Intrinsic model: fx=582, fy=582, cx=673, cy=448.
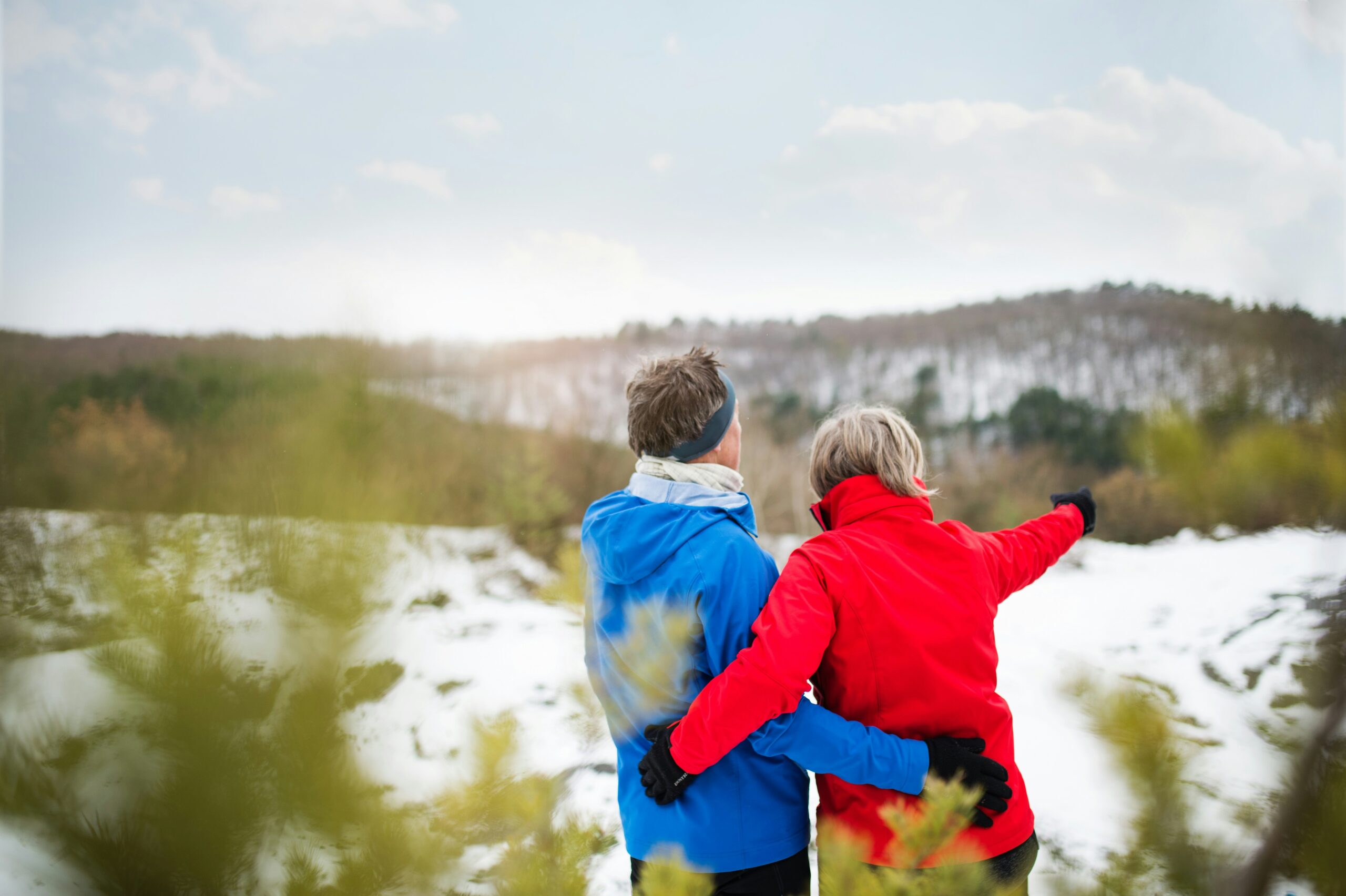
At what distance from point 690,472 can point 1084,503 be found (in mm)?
1187

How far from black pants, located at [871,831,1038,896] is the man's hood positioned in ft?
2.54

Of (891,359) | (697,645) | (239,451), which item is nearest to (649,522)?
(697,645)

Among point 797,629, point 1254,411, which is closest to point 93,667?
point 797,629

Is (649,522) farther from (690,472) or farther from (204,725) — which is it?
(204,725)

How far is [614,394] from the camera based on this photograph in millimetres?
14617

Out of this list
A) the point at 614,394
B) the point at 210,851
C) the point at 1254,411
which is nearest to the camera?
the point at 210,851

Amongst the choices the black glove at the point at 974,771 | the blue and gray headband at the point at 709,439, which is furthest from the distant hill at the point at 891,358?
the black glove at the point at 974,771

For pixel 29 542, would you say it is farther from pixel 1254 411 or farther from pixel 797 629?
pixel 1254 411

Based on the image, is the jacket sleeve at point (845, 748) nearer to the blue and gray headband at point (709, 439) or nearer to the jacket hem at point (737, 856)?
the jacket hem at point (737, 856)

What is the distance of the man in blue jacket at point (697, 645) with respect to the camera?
1.16 metres

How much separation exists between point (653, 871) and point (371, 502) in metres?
0.52

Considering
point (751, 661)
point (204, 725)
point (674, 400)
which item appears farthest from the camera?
point (674, 400)

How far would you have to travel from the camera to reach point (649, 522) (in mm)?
1227

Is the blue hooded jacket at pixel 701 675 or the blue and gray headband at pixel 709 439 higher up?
the blue and gray headband at pixel 709 439
